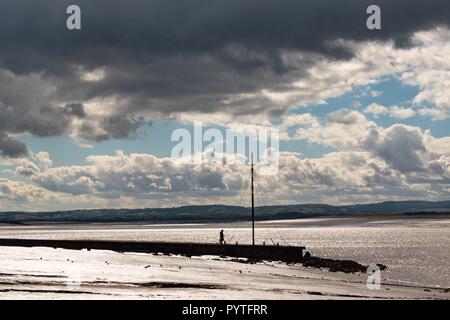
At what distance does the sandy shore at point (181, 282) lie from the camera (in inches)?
1813

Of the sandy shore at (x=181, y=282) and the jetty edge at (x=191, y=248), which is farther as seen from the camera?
the jetty edge at (x=191, y=248)

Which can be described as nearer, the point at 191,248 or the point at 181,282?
the point at 181,282

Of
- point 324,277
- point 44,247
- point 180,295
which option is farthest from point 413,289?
point 44,247

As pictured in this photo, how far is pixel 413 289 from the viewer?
6275cm

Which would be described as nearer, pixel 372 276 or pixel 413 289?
pixel 413 289

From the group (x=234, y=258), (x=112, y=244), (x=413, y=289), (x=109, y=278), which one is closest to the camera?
(x=109, y=278)

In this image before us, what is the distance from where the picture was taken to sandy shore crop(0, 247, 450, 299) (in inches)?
1813

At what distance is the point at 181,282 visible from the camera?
185ft

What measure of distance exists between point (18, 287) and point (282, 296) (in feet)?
68.0

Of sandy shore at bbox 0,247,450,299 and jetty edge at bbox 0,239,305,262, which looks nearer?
sandy shore at bbox 0,247,450,299
